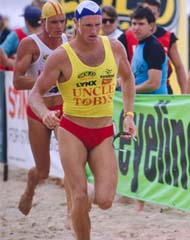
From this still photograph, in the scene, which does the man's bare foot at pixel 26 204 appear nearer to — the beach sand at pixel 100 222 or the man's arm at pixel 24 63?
the beach sand at pixel 100 222

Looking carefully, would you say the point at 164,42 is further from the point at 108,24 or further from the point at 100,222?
the point at 100,222

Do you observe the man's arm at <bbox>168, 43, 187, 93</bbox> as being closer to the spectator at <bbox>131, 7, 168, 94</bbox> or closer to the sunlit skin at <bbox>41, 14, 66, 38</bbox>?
the spectator at <bbox>131, 7, 168, 94</bbox>

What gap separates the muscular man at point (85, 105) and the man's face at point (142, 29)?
232 cm

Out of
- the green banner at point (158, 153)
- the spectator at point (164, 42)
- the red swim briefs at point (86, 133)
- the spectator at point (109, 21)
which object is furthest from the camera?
the spectator at point (109, 21)

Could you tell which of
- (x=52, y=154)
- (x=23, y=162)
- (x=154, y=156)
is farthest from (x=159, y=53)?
(x=23, y=162)

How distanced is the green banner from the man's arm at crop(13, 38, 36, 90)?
1.48 meters

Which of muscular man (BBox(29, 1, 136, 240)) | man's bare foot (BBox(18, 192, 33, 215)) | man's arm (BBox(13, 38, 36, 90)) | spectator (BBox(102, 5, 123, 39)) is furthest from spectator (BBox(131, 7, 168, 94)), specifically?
muscular man (BBox(29, 1, 136, 240))

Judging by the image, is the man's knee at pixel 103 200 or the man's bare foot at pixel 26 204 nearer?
the man's knee at pixel 103 200

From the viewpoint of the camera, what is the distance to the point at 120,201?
968 cm

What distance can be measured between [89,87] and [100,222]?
234 cm

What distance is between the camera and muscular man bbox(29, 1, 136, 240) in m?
6.53

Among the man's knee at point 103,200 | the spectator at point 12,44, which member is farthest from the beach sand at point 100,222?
the spectator at point 12,44

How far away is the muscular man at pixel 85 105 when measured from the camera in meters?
6.53

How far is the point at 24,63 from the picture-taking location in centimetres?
798
